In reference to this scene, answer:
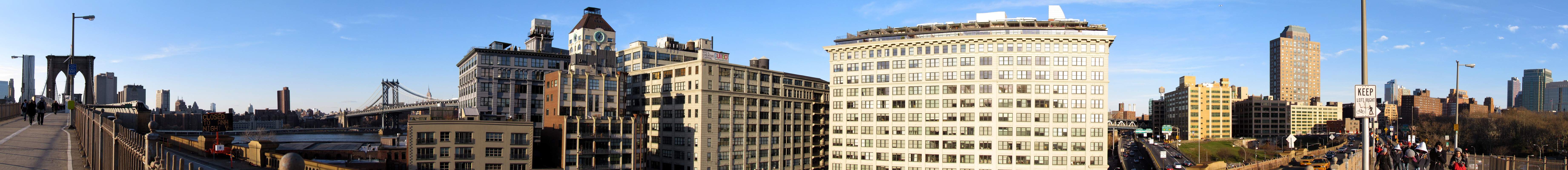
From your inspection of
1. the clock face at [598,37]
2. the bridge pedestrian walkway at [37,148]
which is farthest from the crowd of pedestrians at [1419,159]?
the clock face at [598,37]

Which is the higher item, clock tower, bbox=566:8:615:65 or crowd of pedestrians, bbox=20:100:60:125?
clock tower, bbox=566:8:615:65

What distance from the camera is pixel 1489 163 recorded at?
96.2 m

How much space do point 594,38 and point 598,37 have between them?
3.39 feet

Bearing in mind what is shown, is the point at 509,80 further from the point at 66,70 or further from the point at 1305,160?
the point at 1305,160

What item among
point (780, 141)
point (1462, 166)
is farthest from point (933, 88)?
point (1462, 166)

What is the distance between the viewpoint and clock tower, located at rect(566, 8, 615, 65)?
160m

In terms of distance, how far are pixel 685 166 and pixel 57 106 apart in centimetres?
7465

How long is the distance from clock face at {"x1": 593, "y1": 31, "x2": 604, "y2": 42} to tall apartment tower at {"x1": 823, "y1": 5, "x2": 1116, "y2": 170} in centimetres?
5316

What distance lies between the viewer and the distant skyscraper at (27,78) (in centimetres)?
9200

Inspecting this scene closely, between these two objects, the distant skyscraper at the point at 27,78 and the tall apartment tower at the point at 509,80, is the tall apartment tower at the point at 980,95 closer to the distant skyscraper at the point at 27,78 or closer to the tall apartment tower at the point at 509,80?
the tall apartment tower at the point at 509,80

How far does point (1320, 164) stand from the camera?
153 m

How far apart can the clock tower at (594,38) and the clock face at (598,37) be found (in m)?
0.04

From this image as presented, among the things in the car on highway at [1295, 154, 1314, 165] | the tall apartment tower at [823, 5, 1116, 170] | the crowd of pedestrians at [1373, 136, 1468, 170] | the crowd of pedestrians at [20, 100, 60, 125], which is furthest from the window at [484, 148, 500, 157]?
the car on highway at [1295, 154, 1314, 165]

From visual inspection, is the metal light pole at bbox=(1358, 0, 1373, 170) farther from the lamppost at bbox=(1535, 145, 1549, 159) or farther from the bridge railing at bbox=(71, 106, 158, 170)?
the lamppost at bbox=(1535, 145, 1549, 159)
